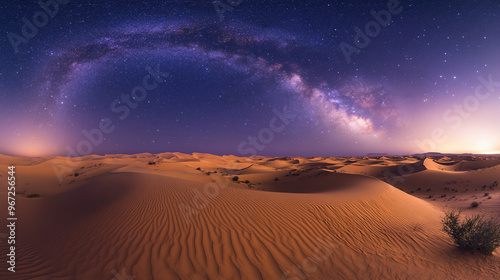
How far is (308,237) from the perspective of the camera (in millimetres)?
5637

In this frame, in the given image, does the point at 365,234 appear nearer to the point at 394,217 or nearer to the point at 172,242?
the point at 394,217

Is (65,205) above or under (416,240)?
above

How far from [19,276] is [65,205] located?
6.42 metres

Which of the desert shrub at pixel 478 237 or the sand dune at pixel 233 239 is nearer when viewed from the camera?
the sand dune at pixel 233 239

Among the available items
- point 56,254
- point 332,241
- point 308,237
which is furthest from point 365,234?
point 56,254

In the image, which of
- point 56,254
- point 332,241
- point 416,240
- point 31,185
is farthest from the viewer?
point 31,185

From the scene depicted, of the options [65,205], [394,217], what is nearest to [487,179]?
[394,217]

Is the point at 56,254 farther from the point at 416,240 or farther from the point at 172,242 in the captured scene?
the point at 416,240

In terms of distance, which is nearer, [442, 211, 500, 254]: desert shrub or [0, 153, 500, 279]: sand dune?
[0, 153, 500, 279]: sand dune

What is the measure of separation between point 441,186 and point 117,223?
25096 mm

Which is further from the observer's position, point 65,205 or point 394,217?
point 65,205

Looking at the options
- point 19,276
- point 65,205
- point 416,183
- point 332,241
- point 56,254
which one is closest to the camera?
point 19,276

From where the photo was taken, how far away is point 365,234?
624cm

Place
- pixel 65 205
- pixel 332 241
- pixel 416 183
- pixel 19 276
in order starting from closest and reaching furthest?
pixel 19 276 → pixel 332 241 → pixel 65 205 → pixel 416 183
